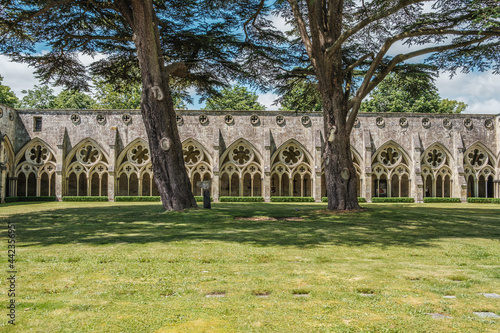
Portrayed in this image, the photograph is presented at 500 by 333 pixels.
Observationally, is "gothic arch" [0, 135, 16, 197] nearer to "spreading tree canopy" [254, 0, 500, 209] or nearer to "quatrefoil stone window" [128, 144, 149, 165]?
"quatrefoil stone window" [128, 144, 149, 165]

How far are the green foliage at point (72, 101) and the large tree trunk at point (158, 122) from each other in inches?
1357

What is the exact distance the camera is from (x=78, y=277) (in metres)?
4.27

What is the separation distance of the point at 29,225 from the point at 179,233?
4.24 meters

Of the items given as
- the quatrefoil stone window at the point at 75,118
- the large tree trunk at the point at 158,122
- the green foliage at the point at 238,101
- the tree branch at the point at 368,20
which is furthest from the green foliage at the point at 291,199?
the green foliage at the point at 238,101

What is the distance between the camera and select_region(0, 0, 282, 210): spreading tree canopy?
1298cm

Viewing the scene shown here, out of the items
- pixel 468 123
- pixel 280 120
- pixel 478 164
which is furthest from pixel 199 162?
pixel 478 164

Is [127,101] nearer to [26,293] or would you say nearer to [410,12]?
[410,12]

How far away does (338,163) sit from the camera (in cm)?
1377

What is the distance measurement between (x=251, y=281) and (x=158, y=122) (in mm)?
9769

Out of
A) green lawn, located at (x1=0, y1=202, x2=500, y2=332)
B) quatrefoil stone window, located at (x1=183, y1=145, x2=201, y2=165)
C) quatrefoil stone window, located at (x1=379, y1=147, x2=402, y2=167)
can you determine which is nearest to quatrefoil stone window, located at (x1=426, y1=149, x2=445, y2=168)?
quatrefoil stone window, located at (x1=379, y1=147, x2=402, y2=167)

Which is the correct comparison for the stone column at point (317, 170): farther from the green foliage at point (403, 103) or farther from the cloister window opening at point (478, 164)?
the green foliage at point (403, 103)

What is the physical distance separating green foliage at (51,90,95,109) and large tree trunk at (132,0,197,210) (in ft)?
113

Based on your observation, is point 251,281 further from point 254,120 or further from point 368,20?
point 254,120

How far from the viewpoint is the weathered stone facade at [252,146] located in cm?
2594
